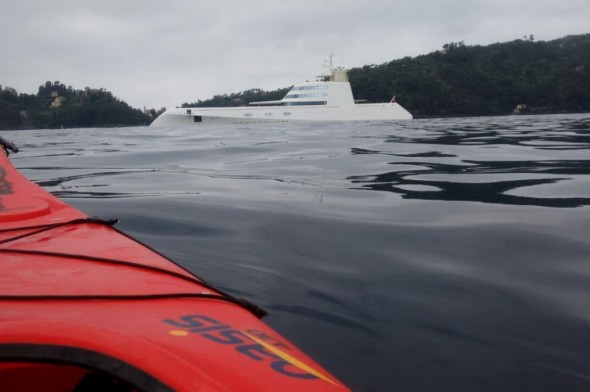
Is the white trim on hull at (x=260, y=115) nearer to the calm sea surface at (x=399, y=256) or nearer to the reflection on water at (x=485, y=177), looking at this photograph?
the reflection on water at (x=485, y=177)

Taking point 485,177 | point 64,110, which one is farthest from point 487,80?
point 485,177

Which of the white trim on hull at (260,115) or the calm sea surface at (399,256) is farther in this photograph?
the white trim on hull at (260,115)

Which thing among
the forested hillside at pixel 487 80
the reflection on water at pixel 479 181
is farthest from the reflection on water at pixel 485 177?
the forested hillside at pixel 487 80

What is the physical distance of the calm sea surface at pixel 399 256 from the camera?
1.59m

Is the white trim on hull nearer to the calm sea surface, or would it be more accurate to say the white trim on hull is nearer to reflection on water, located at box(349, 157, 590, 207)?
reflection on water, located at box(349, 157, 590, 207)

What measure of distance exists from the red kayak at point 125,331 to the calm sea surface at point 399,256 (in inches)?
22.1

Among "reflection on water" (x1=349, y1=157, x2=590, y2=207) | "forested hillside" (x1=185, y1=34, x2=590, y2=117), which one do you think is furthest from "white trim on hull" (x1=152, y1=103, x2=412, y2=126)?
"reflection on water" (x1=349, y1=157, x2=590, y2=207)

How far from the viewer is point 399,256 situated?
100.0 inches

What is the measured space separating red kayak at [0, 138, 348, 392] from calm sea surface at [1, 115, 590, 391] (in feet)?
1.84

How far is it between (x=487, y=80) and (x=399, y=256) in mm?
53418

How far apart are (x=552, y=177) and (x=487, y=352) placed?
3.45 m

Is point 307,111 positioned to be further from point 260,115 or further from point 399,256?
point 399,256

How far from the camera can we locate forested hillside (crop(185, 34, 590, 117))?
1900 inches

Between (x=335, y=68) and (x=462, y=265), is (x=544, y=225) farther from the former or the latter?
(x=335, y=68)
